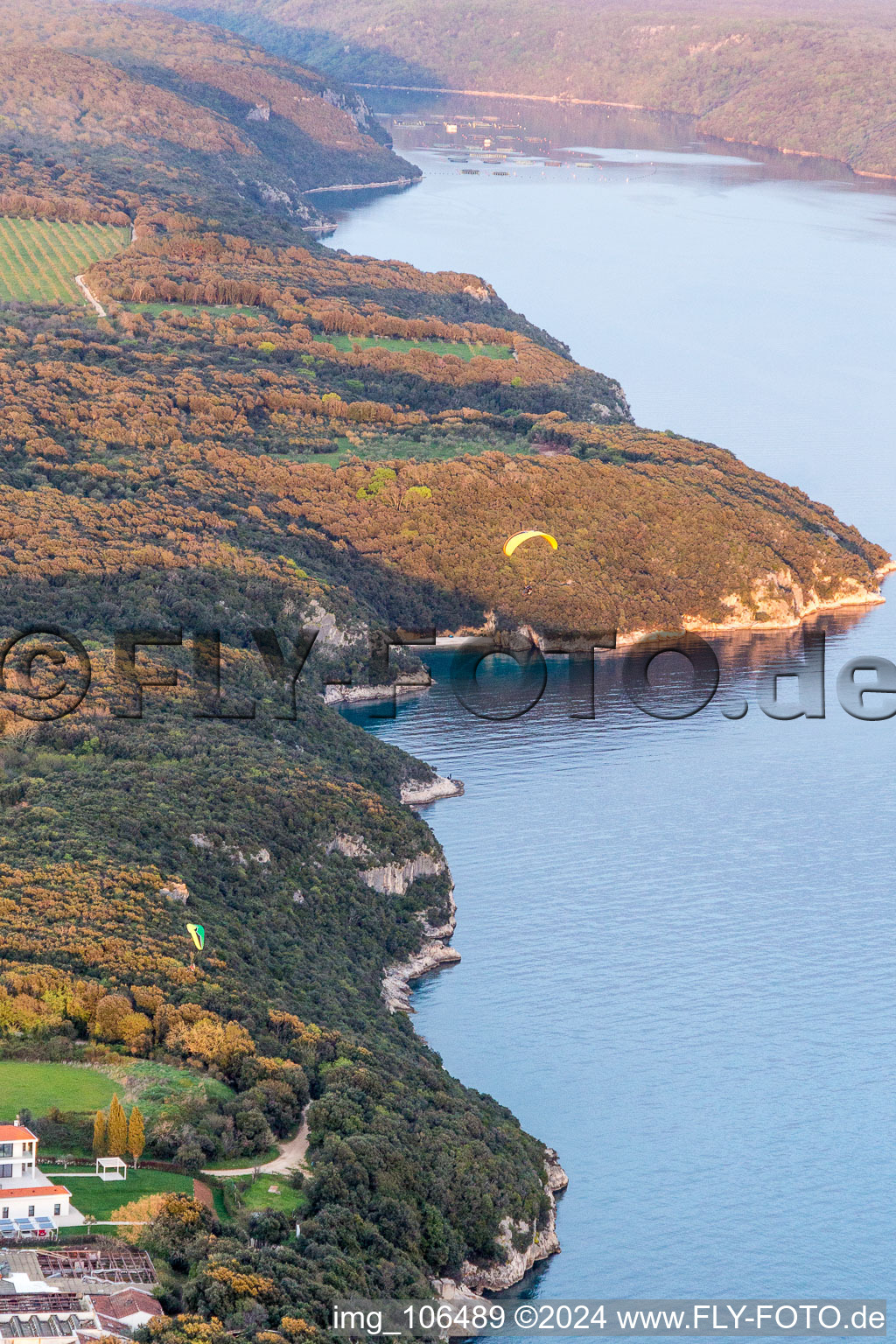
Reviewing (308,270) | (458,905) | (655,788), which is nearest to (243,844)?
(458,905)

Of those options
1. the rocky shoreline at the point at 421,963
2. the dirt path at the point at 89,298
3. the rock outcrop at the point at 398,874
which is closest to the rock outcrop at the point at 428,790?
the rock outcrop at the point at 398,874

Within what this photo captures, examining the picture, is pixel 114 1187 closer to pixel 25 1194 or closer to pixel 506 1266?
pixel 25 1194

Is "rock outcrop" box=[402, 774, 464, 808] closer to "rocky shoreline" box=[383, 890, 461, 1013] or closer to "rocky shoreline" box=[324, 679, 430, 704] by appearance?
"rocky shoreline" box=[383, 890, 461, 1013]

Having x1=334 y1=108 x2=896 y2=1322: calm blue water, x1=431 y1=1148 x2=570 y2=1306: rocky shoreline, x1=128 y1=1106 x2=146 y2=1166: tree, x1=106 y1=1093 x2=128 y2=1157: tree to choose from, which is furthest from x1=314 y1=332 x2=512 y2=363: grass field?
x1=106 y1=1093 x2=128 y2=1157: tree

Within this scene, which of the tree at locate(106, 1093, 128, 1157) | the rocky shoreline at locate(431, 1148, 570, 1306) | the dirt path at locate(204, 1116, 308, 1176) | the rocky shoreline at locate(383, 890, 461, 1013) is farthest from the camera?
the rocky shoreline at locate(383, 890, 461, 1013)

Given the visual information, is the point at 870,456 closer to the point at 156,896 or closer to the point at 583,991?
the point at 583,991
